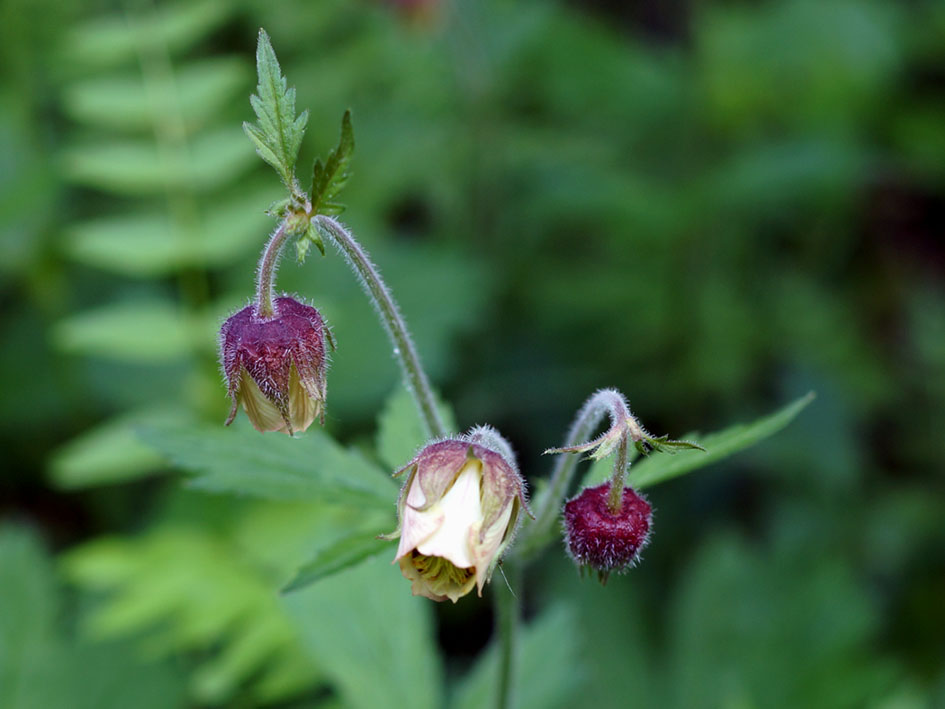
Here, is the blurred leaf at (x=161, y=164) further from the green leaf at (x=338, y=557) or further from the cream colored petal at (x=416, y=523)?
the cream colored petal at (x=416, y=523)

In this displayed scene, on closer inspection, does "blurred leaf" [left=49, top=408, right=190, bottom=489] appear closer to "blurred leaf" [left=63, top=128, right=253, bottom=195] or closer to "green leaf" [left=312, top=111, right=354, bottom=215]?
"blurred leaf" [left=63, top=128, right=253, bottom=195]

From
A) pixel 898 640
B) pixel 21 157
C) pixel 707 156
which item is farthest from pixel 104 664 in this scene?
pixel 707 156

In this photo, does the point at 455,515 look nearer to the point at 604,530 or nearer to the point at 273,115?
the point at 604,530

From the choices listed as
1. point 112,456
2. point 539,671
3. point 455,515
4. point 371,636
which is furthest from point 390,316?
point 112,456

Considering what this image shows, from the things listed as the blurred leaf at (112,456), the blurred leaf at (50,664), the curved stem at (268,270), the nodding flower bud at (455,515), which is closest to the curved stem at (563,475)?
the nodding flower bud at (455,515)

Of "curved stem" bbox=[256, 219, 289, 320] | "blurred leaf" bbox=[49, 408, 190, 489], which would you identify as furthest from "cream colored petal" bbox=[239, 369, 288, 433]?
"blurred leaf" bbox=[49, 408, 190, 489]

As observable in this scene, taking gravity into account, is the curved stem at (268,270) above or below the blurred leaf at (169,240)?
above
